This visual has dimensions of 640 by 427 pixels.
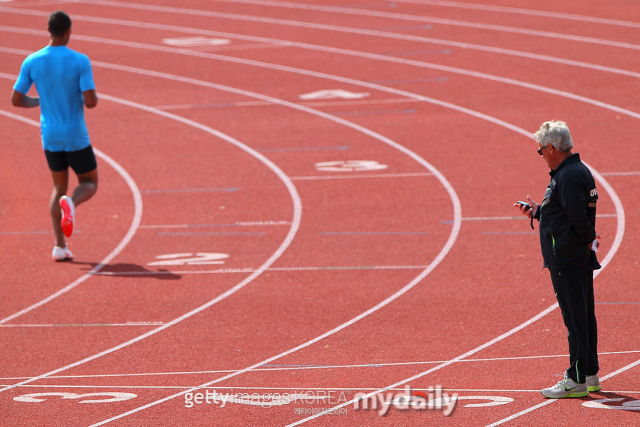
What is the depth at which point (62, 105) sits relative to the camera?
31.7 ft

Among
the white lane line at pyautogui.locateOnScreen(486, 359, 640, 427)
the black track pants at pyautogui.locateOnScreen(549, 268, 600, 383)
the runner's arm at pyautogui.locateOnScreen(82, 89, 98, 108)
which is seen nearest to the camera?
the white lane line at pyautogui.locateOnScreen(486, 359, 640, 427)

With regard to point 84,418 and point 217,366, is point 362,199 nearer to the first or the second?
point 217,366

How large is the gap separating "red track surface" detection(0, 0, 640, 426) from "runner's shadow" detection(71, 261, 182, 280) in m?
0.04

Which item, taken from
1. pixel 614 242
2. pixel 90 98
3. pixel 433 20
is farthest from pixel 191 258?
pixel 433 20

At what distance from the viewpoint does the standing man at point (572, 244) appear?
5.78 metres

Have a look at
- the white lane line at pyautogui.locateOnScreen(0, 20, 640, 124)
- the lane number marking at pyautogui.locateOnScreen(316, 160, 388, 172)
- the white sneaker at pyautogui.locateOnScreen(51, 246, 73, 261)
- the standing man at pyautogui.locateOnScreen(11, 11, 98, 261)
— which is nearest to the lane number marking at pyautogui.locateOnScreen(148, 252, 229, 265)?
the white sneaker at pyautogui.locateOnScreen(51, 246, 73, 261)

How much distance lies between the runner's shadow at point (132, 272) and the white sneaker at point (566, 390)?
14.3ft

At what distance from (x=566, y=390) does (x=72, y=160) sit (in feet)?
18.7

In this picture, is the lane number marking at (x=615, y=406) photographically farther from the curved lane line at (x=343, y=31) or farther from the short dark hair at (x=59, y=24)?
the curved lane line at (x=343, y=31)

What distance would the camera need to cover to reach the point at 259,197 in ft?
39.0

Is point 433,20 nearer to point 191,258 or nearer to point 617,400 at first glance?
point 191,258

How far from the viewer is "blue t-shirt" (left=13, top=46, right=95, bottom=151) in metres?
9.60

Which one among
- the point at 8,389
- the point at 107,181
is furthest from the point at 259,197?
the point at 8,389

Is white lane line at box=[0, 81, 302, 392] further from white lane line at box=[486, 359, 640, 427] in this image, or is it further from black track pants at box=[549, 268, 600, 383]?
black track pants at box=[549, 268, 600, 383]
